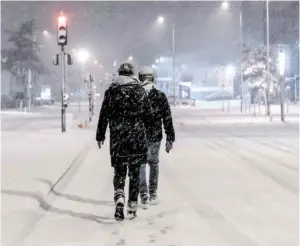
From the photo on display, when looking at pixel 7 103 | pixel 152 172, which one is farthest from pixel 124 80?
pixel 7 103

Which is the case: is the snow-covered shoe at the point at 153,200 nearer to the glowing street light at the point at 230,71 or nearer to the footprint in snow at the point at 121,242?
the footprint in snow at the point at 121,242

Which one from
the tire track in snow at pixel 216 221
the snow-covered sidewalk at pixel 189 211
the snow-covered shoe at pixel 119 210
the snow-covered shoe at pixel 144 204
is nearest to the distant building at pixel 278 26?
the snow-covered sidewalk at pixel 189 211

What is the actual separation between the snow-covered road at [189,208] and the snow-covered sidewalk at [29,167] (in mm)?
147

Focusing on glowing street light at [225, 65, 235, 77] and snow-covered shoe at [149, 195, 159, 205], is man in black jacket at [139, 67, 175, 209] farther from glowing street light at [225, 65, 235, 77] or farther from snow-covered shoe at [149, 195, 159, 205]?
glowing street light at [225, 65, 235, 77]

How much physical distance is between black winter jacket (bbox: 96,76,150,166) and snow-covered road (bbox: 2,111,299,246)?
0.88m

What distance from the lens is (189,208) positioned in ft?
27.8

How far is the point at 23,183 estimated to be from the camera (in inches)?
416

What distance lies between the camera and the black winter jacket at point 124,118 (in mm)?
7402

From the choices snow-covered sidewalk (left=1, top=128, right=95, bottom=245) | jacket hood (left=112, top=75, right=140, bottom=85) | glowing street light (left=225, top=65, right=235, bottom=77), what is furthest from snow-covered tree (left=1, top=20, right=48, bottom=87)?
jacket hood (left=112, top=75, right=140, bottom=85)

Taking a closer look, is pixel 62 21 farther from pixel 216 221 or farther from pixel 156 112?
pixel 216 221

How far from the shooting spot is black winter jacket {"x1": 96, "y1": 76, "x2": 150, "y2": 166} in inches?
291

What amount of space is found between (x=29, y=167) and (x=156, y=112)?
5409mm

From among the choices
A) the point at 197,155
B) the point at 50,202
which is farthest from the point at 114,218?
the point at 197,155

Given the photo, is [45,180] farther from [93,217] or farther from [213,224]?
[213,224]
